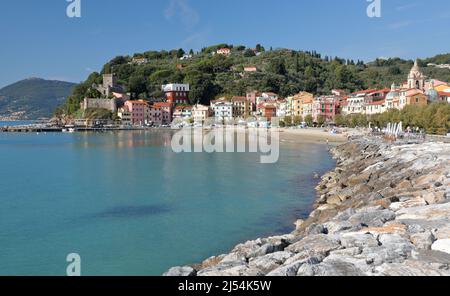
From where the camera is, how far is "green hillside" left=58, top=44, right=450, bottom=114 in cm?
10825

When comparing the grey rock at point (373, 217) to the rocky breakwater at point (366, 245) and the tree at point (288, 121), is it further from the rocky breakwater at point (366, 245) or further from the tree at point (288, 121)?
the tree at point (288, 121)

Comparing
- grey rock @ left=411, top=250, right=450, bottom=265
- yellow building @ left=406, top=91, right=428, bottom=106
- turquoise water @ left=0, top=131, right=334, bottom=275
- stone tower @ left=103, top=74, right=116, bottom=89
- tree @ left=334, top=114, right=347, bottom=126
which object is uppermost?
stone tower @ left=103, top=74, right=116, bottom=89

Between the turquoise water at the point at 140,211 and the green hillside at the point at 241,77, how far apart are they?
78126 millimetres

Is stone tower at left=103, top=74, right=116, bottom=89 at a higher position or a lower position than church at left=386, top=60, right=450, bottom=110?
higher

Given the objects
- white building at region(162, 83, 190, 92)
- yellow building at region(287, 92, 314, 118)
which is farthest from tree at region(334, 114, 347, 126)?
white building at region(162, 83, 190, 92)

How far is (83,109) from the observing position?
341ft

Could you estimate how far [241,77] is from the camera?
11694 centimetres

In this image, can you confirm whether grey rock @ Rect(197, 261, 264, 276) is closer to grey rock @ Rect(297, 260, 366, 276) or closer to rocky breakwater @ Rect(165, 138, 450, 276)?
rocky breakwater @ Rect(165, 138, 450, 276)

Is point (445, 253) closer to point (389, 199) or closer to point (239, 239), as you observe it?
point (389, 199)

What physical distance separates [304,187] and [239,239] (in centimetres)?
911

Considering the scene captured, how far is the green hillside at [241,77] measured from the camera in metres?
108

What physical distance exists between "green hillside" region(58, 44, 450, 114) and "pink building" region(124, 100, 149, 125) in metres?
8.15

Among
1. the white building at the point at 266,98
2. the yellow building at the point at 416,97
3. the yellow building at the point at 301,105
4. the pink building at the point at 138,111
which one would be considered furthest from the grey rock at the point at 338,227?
the pink building at the point at 138,111
